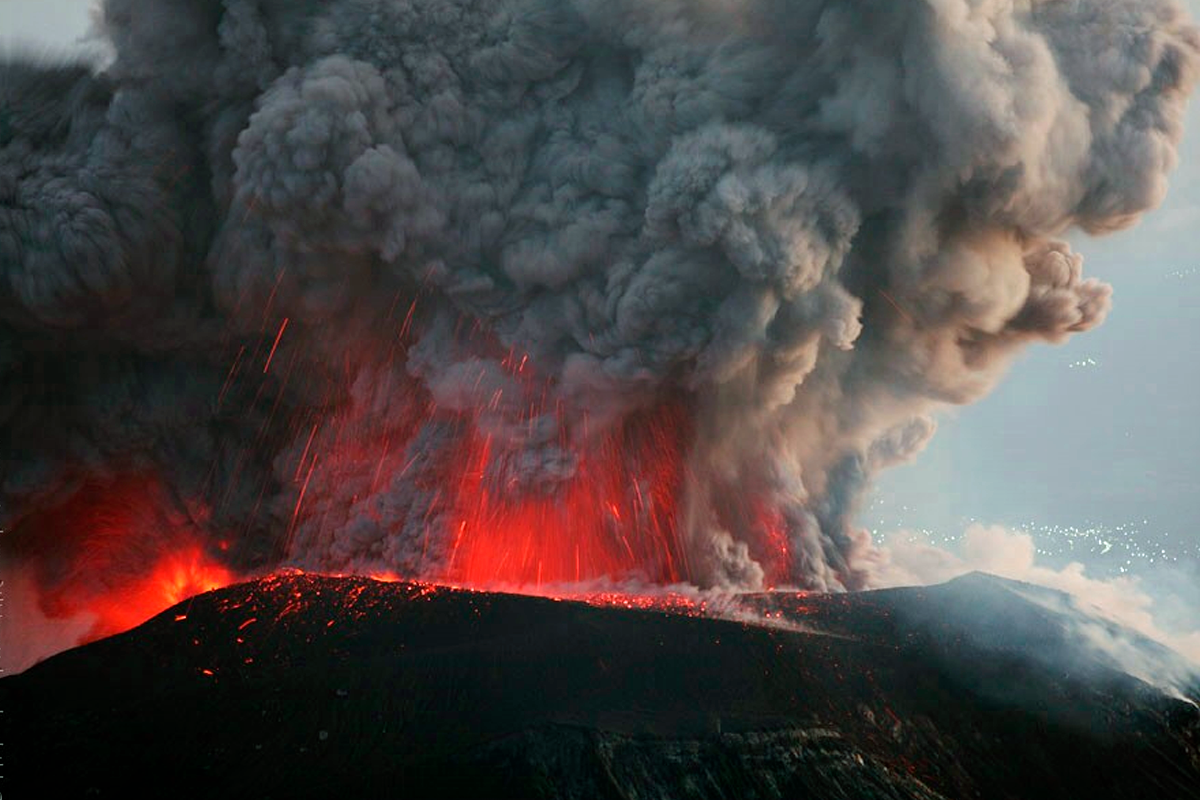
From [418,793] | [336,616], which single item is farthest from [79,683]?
[418,793]

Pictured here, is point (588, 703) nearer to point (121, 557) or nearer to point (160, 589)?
point (160, 589)

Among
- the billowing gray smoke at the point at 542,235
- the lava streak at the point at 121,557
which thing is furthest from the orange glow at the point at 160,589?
the billowing gray smoke at the point at 542,235

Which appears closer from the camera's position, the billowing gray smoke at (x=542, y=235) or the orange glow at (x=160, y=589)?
the billowing gray smoke at (x=542, y=235)

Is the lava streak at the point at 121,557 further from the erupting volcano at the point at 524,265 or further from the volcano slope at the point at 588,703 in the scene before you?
the volcano slope at the point at 588,703

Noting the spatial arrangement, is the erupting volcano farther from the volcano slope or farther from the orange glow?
the volcano slope

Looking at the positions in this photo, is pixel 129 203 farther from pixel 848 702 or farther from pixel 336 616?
pixel 848 702

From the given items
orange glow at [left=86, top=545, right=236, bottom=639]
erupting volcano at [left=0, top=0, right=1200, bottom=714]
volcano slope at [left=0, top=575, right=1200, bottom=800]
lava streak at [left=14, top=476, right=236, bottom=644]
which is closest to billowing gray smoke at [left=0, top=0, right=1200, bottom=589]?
erupting volcano at [left=0, top=0, right=1200, bottom=714]
